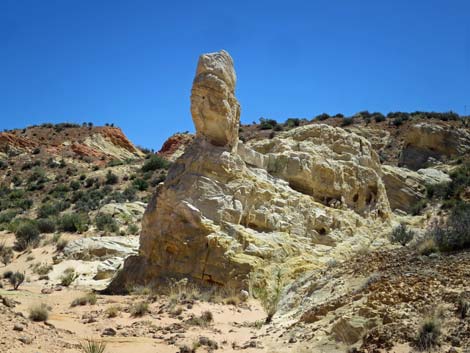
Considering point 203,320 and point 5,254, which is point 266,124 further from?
point 203,320

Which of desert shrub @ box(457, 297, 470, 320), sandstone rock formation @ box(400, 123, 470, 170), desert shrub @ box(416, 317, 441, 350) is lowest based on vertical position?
desert shrub @ box(416, 317, 441, 350)

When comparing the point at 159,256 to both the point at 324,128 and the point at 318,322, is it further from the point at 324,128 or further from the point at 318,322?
the point at 324,128

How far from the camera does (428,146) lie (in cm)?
3228

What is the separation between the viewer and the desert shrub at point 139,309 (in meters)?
9.20

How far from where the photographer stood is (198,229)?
446 inches

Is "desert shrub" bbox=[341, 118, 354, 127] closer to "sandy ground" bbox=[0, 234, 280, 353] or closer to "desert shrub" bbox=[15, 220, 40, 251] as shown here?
"desert shrub" bbox=[15, 220, 40, 251]

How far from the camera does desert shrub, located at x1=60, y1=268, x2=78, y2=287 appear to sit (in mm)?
14324

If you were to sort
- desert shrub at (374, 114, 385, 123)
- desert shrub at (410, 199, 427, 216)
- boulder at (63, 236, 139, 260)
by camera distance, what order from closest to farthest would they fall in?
boulder at (63, 236, 139, 260)
desert shrub at (410, 199, 427, 216)
desert shrub at (374, 114, 385, 123)

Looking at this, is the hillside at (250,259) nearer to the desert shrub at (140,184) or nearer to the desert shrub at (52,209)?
the desert shrub at (52,209)

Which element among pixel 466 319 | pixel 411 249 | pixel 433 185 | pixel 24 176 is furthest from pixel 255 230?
pixel 24 176

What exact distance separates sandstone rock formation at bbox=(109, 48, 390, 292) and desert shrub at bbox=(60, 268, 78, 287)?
249cm

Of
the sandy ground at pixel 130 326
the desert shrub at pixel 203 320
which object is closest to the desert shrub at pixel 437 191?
the sandy ground at pixel 130 326

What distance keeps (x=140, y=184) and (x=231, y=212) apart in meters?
23.0

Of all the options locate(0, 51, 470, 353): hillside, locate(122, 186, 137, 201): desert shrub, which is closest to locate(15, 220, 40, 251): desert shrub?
locate(0, 51, 470, 353): hillside
